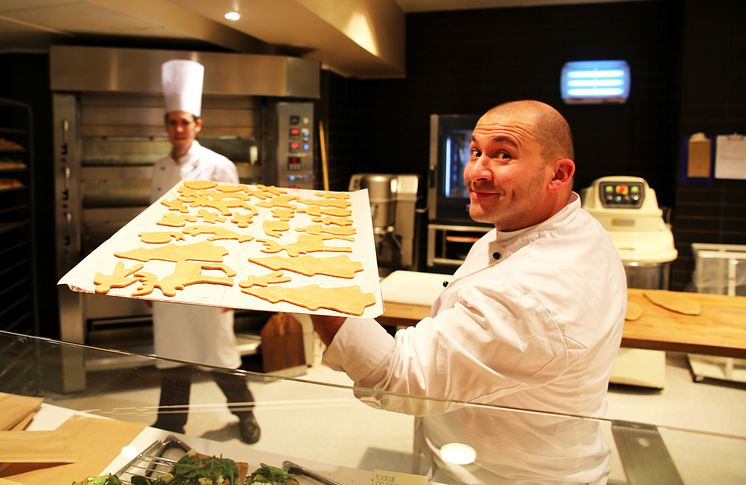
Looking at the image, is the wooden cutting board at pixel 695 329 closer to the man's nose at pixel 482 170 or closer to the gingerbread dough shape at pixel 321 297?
the man's nose at pixel 482 170

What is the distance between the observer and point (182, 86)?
324cm

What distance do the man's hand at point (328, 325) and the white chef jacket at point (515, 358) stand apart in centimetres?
1

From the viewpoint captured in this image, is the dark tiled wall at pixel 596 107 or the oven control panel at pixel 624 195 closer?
the oven control panel at pixel 624 195

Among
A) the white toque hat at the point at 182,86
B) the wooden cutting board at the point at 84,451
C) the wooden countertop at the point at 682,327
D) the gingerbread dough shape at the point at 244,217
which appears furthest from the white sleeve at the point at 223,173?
the wooden cutting board at the point at 84,451

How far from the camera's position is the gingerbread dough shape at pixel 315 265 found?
1225 millimetres

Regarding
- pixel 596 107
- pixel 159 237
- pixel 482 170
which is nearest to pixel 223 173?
pixel 159 237

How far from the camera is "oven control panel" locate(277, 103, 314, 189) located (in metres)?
4.11

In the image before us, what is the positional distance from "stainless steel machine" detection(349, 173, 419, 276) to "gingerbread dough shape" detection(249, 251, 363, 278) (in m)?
3.43

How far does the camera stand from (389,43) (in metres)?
4.93

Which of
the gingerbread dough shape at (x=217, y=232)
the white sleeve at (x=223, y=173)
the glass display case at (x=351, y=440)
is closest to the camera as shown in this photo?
the glass display case at (x=351, y=440)

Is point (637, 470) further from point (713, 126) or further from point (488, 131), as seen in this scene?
point (713, 126)

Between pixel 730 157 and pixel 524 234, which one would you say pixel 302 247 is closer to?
pixel 524 234

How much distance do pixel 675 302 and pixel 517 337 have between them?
193 centimetres

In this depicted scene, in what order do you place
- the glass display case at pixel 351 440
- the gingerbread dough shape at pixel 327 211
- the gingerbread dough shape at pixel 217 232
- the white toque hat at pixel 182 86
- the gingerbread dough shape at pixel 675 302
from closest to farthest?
the glass display case at pixel 351 440 → the gingerbread dough shape at pixel 217 232 → the gingerbread dough shape at pixel 327 211 → the gingerbread dough shape at pixel 675 302 → the white toque hat at pixel 182 86
